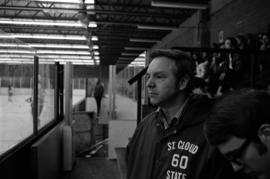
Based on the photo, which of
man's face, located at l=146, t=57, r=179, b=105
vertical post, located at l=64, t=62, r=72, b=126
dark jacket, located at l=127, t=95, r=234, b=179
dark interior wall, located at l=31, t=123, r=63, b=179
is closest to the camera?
dark jacket, located at l=127, t=95, r=234, b=179

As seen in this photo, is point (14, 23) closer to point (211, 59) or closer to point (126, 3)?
point (126, 3)

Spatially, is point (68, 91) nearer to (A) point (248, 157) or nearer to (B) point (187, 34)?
(A) point (248, 157)

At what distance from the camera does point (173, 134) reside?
1.21 m

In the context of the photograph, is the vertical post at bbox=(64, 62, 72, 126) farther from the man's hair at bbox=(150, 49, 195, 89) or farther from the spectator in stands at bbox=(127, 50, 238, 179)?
the man's hair at bbox=(150, 49, 195, 89)

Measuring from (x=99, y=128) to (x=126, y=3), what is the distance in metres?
3.74

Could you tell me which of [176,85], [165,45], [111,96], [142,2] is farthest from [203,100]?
[165,45]

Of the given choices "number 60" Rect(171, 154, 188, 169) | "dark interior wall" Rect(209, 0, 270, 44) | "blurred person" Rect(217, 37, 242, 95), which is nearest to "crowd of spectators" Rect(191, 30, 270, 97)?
"blurred person" Rect(217, 37, 242, 95)

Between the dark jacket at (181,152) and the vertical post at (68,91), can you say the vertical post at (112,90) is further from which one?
the dark jacket at (181,152)

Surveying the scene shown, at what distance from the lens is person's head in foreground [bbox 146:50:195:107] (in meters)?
1.32

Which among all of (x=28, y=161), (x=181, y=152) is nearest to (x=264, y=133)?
(x=181, y=152)

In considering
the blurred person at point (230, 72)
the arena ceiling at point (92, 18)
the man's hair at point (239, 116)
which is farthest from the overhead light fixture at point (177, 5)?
the man's hair at point (239, 116)

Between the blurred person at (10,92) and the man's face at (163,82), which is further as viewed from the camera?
the blurred person at (10,92)

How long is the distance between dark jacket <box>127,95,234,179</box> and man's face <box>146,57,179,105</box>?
10 cm

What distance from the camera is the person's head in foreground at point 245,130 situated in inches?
22.1
